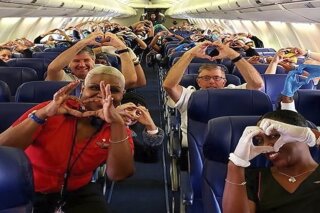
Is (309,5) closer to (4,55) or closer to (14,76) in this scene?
(14,76)

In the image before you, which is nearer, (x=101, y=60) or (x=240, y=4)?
(x=101, y=60)

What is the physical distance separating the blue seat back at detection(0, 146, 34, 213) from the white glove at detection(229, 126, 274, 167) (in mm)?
881

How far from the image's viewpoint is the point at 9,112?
127 inches

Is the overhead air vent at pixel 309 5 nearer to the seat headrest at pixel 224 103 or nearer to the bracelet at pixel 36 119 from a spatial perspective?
the seat headrest at pixel 224 103

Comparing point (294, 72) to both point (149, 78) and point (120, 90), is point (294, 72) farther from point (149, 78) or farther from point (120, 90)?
point (149, 78)

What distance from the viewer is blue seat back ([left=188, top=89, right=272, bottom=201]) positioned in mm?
3703

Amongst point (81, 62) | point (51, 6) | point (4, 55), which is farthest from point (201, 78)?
point (51, 6)

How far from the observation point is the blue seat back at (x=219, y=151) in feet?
9.32

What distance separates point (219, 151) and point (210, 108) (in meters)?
0.97

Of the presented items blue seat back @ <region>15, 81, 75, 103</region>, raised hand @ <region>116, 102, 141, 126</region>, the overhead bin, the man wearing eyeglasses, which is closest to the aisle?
the man wearing eyeglasses

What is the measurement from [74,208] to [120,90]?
742 millimetres

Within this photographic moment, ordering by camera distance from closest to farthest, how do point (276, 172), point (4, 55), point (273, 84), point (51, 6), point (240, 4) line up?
1. point (276, 172)
2. point (273, 84)
3. point (4, 55)
4. point (240, 4)
5. point (51, 6)

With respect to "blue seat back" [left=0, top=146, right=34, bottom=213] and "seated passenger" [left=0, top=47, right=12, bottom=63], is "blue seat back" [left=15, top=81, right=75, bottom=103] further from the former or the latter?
"seated passenger" [left=0, top=47, right=12, bottom=63]

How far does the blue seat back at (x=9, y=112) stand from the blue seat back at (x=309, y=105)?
2.43 metres
